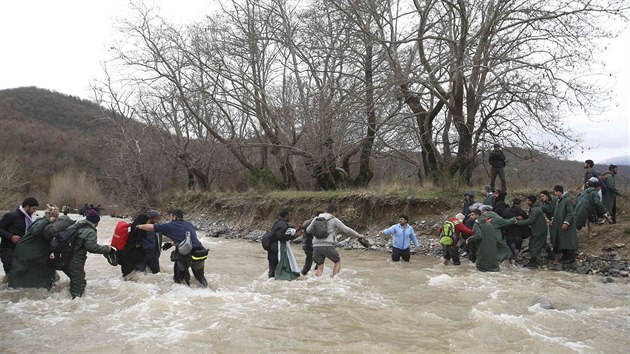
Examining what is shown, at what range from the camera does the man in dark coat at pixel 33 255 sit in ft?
26.0

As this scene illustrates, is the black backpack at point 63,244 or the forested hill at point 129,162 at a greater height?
the forested hill at point 129,162

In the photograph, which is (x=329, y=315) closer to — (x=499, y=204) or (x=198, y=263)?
(x=198, y=263)

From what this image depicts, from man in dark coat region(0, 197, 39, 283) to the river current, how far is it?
3.14ft

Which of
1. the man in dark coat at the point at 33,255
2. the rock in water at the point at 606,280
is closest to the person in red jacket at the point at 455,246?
the rock in water at the point at 606,280

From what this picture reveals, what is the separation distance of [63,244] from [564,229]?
10572 millimetres

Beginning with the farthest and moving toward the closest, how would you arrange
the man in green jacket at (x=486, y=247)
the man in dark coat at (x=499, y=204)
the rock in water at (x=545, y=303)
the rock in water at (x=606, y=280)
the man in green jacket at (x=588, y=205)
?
the man in dark coat at (x=499, y=204), the man in green jacket at (x=588, y=205), the man in green jacket at (x=486, y=247), the rock in water at (x=606, y=280), the rock in water at (x=545, y=303)

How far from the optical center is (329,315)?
23.6 feet

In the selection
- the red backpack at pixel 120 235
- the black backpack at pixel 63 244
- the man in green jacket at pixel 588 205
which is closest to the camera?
the black backpack at pixel 63 244

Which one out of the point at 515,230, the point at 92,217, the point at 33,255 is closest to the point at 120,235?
the point at 92,217

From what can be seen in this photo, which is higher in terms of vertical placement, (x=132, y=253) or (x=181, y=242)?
(x=181, y=242)

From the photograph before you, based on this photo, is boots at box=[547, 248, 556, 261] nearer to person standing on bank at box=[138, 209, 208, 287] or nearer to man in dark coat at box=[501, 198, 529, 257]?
→ man in dark coat at box=[501, 198, 529, 257]

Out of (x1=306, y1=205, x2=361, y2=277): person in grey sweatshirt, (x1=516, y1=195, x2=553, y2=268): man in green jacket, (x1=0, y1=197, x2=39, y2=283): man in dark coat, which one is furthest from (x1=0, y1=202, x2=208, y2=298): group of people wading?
(x1=516, y1=195, x2=553, y2=268): man in green jacket

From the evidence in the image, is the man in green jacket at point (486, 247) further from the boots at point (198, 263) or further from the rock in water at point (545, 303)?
the boots at point (198, 263)

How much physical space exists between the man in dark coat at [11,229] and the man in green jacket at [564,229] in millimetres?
11462
